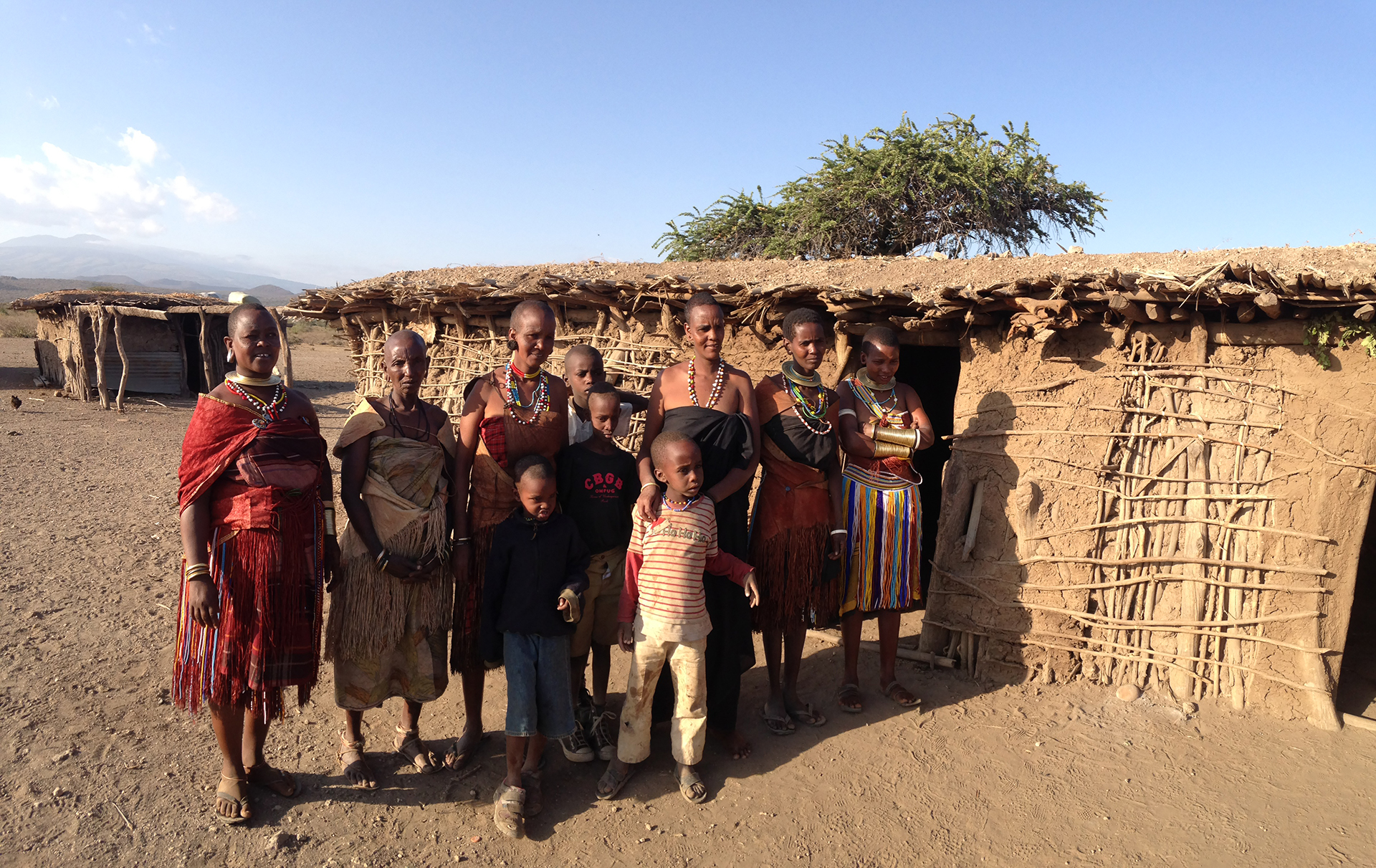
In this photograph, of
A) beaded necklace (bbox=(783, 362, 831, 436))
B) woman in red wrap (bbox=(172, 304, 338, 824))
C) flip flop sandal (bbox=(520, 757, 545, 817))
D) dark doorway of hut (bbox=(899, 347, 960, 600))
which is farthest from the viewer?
dark doorway of hut (bbox=(899, 347, 960, 600))

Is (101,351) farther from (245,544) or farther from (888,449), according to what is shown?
(888,449)

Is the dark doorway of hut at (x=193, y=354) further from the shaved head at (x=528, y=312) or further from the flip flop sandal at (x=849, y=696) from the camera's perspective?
the flip flop sandal at (x=849, y=696)

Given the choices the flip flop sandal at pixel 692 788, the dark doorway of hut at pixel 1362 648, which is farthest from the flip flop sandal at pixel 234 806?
the dark doorway of hut at pixel 1362 648

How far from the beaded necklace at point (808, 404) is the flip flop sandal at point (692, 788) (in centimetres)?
156

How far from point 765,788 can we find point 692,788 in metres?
0.33

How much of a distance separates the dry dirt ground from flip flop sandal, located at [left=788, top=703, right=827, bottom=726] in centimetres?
5

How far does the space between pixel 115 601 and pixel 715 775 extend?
4.31m

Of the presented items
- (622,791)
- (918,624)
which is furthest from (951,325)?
(622,791)

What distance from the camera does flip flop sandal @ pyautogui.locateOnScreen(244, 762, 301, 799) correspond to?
10.4 ft

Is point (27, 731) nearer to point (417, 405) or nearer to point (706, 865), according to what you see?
point (417, 405)

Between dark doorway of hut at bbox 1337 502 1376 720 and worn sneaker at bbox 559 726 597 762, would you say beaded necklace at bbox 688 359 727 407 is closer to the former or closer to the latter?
worn sneaker at bbox 559 726 597 762

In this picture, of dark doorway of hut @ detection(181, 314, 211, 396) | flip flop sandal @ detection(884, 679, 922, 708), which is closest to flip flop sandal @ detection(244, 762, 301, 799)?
flip flop sandal @ detection(884, 679, 922, 708)

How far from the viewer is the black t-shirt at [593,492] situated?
3311mm

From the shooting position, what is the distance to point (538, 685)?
3.12m
